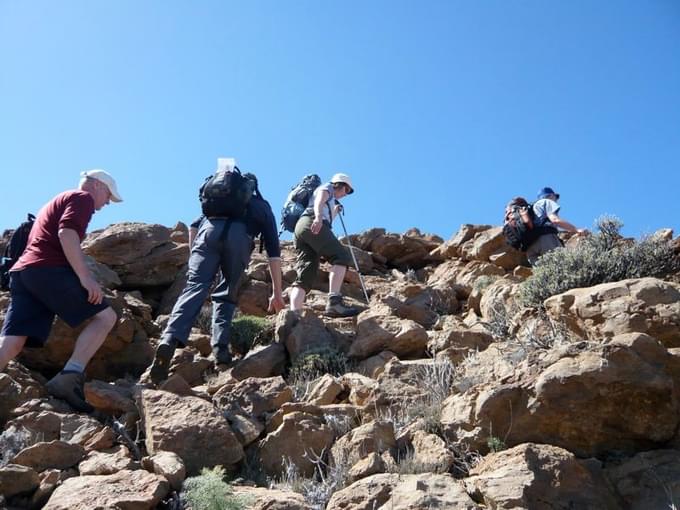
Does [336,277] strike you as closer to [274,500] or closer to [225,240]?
[225,240]

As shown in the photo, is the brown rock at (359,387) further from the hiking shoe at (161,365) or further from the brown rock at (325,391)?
the hiking shoe at (161,365)

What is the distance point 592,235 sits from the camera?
7871 mm

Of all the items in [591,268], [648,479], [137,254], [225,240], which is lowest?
[648,479]

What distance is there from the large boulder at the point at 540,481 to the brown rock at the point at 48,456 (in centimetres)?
247

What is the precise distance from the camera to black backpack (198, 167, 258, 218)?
259 inches

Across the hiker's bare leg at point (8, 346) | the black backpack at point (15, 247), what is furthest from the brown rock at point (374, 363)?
the black backpack at point (15, 247)

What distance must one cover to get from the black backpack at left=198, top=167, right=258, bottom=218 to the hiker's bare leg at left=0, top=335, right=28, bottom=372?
2167mm

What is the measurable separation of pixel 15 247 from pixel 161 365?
1634 millimetres

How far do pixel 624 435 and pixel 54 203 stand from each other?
4.56 m

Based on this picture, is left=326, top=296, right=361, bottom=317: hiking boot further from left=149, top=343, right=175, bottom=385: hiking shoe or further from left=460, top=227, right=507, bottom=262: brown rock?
left=460, top=227, right=507, bottom=262: brown rock

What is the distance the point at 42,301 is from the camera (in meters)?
5.30

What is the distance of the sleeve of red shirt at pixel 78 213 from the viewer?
5.24m

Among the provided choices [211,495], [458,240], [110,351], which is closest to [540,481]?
[211,495]

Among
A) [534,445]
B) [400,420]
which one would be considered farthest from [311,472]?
[534,445]
